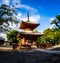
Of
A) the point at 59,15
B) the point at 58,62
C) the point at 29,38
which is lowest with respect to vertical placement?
the point at 58,62

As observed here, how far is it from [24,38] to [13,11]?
1181 inches

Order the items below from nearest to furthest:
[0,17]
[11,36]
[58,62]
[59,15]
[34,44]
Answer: [58,62] → [0,17] → [34,44] → [59,15] → [11,36]

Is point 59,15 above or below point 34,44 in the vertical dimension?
above

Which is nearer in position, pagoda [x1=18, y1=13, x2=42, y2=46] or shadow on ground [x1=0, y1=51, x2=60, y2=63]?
shadow on ground [x1=0, y1=51, x2=60, y2=63]

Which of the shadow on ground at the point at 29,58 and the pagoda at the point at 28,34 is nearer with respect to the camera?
the shadow on ground at the point at 29,58

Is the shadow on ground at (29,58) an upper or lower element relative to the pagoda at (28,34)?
lower

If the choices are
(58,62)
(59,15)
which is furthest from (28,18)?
(58,62)

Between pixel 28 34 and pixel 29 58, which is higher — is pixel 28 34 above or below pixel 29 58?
above

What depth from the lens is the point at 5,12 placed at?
1046 inches

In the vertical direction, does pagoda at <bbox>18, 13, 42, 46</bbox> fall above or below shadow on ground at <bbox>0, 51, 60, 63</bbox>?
above

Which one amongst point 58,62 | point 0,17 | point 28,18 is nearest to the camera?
point 58,62

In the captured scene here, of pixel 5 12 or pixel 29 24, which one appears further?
pixel 29 24

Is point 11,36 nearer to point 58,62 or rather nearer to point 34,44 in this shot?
point 34,44

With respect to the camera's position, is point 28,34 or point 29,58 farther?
point 28,34
